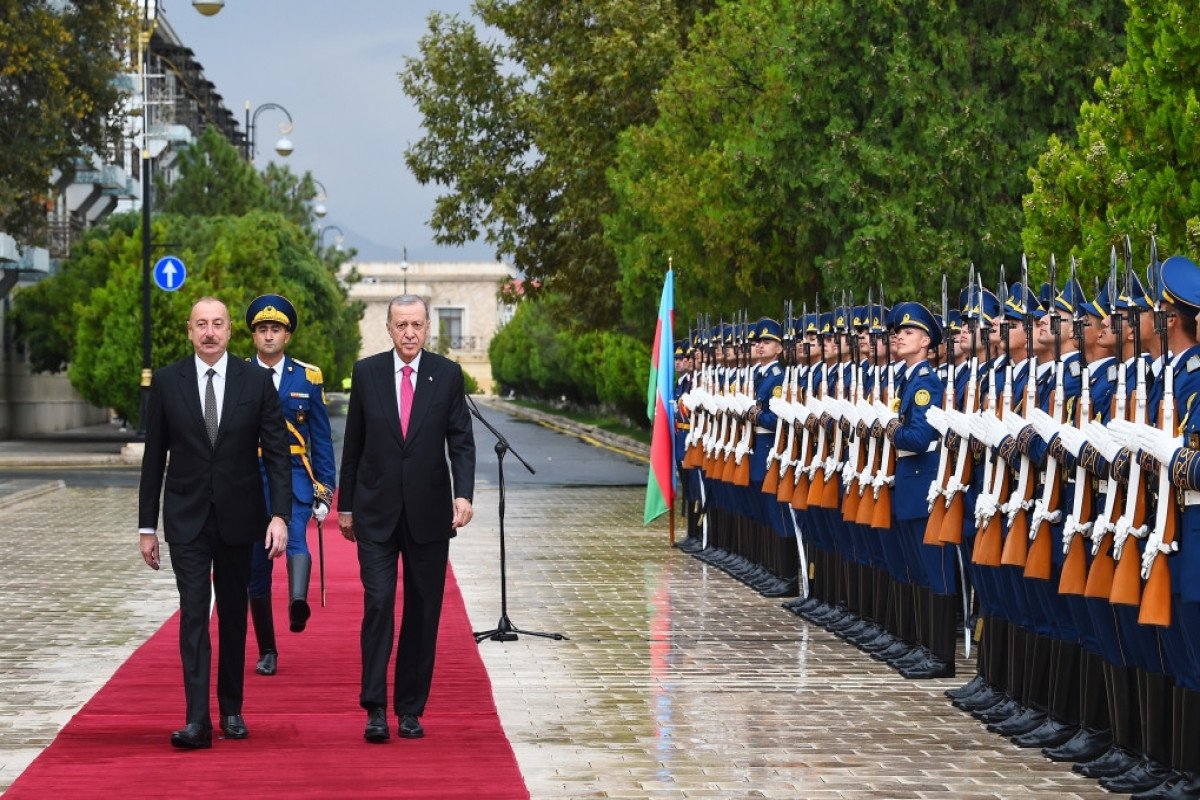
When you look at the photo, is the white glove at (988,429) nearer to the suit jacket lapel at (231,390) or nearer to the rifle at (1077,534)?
the rifle at (1077,534)

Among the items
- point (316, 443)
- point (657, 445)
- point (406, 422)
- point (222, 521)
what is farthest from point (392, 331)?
point (657, 445)

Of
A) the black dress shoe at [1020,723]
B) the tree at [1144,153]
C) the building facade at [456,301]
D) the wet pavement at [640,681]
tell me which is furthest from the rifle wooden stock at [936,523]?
the building facade at [456,301]

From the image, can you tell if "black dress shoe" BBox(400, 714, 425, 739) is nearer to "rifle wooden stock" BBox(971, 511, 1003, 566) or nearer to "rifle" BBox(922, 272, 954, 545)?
"rifle wooden stock" BBox(971, 511, 1003, 566)

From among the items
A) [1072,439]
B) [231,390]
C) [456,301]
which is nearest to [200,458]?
[231,390]

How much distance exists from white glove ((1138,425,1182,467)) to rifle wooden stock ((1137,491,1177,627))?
0.20 feet

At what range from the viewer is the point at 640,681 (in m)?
12.1

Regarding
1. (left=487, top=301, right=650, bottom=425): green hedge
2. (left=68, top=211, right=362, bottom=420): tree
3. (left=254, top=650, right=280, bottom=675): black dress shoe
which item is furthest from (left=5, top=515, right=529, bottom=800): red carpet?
(left=487, top=301, right=650, bottom=425): green hedge

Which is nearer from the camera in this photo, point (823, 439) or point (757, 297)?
point (823, 439)

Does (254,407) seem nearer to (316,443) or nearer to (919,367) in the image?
(316,443)

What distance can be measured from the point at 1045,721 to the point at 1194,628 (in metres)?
1.96

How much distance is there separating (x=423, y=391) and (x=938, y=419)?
9.67ft

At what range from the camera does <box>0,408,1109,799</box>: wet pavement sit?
30.2ft

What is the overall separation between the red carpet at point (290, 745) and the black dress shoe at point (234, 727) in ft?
0.18

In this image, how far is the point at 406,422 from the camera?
32.7ft
